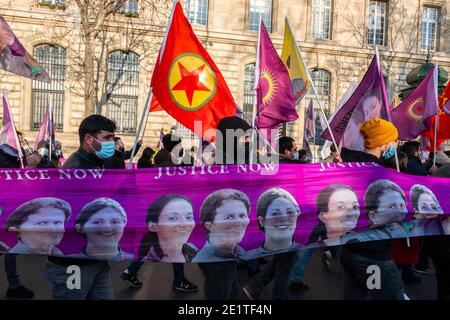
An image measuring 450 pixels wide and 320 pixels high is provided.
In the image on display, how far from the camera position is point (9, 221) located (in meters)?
3.16

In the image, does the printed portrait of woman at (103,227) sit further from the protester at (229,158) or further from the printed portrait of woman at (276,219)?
the printed portrait of woman at (276,219)

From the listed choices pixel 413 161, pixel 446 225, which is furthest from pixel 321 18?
pixel 446 225

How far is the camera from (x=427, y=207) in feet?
12.0

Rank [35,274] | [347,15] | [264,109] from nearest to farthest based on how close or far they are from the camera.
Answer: [35,274] < [264,109] < [347,15]

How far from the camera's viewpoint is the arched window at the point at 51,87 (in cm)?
2059

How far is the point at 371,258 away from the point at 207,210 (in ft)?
4.19

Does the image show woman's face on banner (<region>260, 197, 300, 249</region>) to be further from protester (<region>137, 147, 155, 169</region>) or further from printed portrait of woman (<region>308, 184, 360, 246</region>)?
protester (<region>137, 147, 155, 169</region>)

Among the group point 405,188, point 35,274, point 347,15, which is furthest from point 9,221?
point 347,15

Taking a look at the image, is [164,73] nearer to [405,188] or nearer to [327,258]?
[405,188]

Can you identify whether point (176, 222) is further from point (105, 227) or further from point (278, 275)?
point (278, 275)

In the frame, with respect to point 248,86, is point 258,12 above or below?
above

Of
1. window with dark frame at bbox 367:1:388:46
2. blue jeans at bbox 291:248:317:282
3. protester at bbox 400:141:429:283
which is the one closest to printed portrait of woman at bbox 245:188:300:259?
protester at bbox 400:141:429:283

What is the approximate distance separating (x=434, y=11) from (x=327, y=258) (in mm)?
24991

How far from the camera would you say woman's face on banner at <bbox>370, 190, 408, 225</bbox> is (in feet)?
11.4
